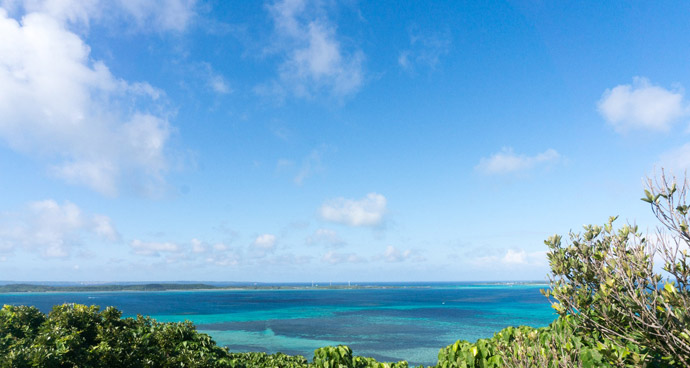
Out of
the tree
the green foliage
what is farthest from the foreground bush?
the tree

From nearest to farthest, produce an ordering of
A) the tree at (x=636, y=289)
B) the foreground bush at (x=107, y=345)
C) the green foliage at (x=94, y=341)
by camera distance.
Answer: the tree at (x=636, y=289) → the green foliage at (x=94, y=341) → the foreground bush at (x=107, y=345)

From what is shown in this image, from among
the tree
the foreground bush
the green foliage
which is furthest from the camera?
the foreground bush

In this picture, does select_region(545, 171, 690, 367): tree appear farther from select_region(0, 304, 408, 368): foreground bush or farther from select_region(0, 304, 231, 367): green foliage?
select_region(0, 304, 231, 367): green foliage

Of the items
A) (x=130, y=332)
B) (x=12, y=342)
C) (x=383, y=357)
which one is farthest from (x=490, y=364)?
(x=383, y=357)

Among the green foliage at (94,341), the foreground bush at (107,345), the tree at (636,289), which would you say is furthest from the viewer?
the foreground bush at (107,345)

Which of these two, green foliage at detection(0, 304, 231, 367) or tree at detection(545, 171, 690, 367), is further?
green foliage at detection(0, 304, 231, 367)

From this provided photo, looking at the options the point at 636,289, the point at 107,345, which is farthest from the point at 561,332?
the point at 107,345

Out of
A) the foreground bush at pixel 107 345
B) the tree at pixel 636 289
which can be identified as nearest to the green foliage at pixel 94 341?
the foreground bush at pixel 107 345

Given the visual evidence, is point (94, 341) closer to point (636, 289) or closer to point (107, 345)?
point (107, 345)

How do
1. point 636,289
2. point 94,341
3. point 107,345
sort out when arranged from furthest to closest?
point 94,341, point 107,345, point 636,289

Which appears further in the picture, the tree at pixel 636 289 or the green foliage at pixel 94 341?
the green foliage at pixel 94 341

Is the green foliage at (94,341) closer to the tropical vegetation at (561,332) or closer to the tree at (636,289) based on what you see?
the tropical vegetation at (561,332)

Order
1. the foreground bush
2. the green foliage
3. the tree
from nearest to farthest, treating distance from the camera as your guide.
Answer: the tree → the green foliage → the foreground bush

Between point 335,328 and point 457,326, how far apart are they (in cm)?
2017
